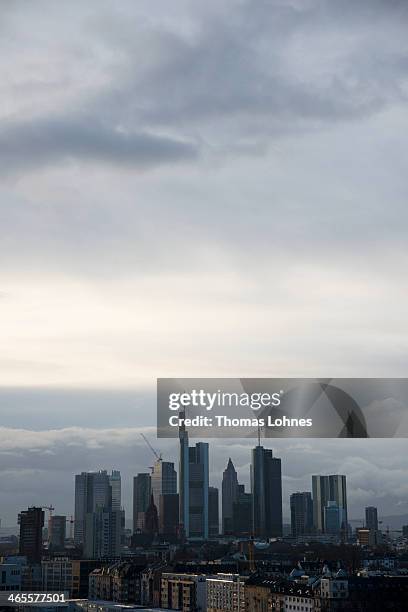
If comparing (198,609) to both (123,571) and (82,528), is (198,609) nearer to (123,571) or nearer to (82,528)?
(123,571)

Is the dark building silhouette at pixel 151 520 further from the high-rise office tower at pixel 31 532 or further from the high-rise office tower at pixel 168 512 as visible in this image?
the high-rise office tower at pixel 31 532

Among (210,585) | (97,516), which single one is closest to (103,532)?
(97,516)

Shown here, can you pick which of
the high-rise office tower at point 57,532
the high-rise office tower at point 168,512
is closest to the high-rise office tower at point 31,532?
the high-rise office tower at point 57,532

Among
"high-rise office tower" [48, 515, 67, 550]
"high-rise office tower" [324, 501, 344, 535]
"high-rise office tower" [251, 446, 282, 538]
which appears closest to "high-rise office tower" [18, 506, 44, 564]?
"high-rise office tower" [48, 515, 67, 550]

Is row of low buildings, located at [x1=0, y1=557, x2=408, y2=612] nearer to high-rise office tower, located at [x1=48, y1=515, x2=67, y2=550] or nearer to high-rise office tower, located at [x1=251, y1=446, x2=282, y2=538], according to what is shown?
high-rise office tower, located at [x1=251, y1=446, x2=282, y2=538]

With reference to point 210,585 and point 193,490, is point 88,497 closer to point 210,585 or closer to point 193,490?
point 193,490

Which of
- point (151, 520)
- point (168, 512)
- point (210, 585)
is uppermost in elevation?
point (168, 512)
